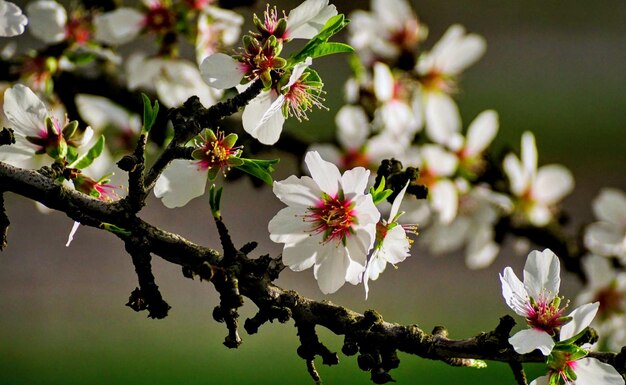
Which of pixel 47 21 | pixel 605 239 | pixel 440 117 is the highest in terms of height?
pixel 440 117

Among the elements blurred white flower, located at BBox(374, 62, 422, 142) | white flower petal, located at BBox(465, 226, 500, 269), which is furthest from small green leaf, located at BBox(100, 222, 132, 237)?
white flower petal, located at BBox(465, 226, 500, 269)

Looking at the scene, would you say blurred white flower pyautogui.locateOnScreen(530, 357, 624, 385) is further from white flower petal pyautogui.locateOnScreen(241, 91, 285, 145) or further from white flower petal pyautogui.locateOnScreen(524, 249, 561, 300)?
white flower petal pyautogui.locateOnScreen(241, 91, 285, 145)

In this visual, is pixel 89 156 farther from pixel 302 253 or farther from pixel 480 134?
pixel 480 134

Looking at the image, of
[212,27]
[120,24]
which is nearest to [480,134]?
Result: [212,27]

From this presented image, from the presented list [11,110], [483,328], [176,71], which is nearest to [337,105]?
[483,328]

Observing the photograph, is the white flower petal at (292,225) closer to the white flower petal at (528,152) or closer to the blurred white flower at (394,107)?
the blurred white flower at (394,107)

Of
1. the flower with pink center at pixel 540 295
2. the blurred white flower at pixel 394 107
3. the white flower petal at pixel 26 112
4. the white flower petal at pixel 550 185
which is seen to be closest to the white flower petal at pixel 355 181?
the flower with pink center at pixel 540 295
